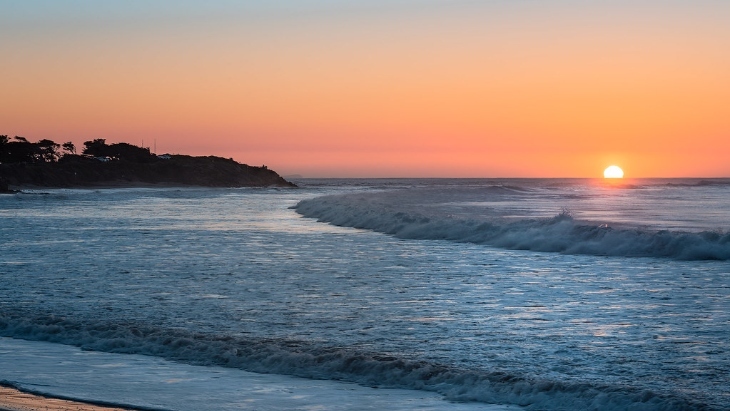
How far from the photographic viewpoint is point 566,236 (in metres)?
23.9

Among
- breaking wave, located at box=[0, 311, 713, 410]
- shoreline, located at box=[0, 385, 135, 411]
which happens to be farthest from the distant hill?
shoreline, located at box=[0, 385, 135, 411]

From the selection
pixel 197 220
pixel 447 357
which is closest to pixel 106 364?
pixel 447 357

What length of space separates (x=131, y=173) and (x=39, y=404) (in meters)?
171

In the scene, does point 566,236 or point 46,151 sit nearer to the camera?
point 566,236

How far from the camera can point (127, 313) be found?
12.3m

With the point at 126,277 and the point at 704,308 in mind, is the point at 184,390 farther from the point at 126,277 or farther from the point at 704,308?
the point at 126,277

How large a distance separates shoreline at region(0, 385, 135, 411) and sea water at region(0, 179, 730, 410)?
27 centimetres

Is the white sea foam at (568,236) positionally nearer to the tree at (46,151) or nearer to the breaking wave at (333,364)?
the breaking wave at (333,364)

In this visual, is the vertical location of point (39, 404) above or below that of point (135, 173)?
below

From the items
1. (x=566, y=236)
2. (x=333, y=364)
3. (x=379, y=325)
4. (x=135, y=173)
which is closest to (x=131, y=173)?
(x=135, y=173)

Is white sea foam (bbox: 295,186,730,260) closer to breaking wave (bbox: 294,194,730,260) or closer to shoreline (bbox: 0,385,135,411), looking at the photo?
breaking wave (bbox: 294,194,730,260)

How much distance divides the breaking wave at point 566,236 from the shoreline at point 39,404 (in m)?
16.0

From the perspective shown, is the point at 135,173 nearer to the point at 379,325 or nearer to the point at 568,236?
the point at 568,236

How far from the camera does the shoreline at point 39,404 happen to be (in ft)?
24.2
